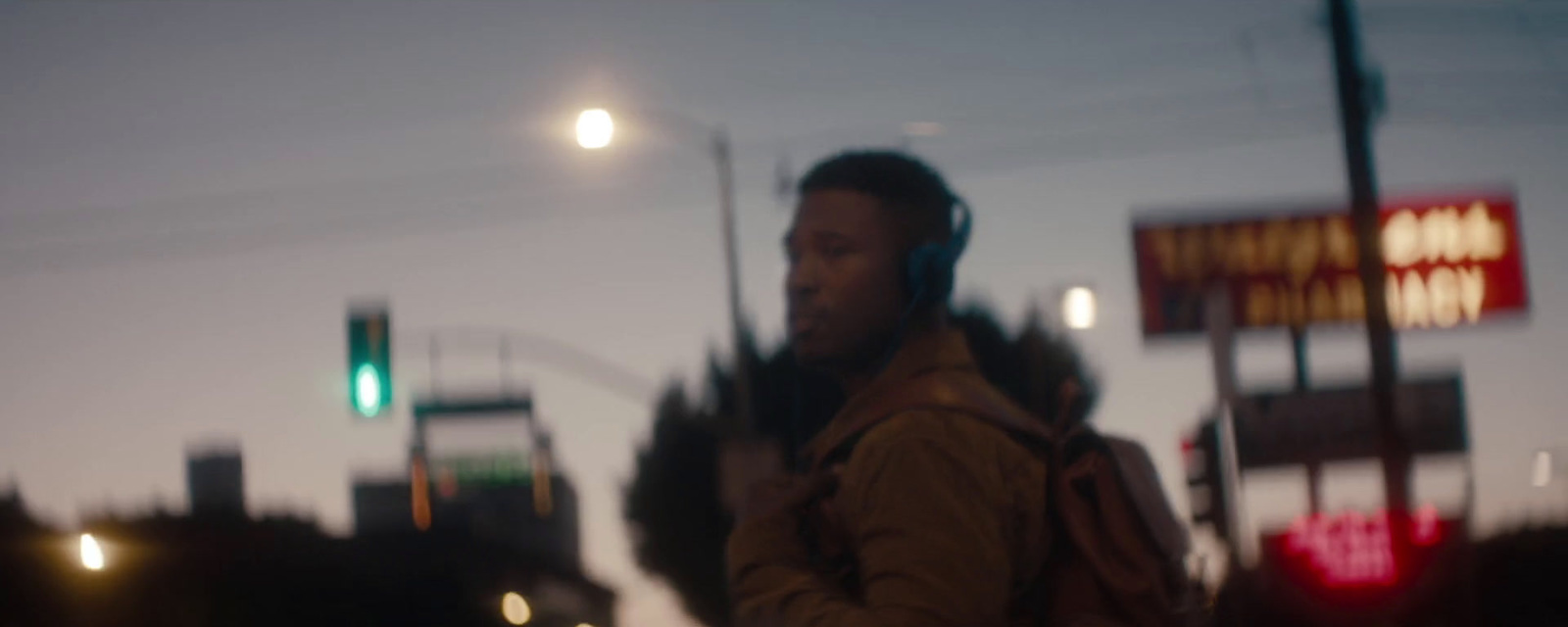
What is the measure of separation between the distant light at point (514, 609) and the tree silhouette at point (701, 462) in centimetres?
461

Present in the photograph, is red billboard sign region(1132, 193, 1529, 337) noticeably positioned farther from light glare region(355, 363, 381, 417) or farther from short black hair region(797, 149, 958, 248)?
short black hair region(797, 149, 958, 248)

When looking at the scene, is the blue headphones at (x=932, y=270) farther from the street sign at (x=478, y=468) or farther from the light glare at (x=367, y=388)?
the street sign at (x=478, y=468)

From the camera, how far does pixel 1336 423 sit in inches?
461

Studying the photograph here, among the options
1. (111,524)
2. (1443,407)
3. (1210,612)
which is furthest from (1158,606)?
(111,524)

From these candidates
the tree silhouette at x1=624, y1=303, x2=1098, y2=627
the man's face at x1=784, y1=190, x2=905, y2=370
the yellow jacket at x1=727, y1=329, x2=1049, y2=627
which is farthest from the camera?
the tree silhouette at x1=624, y1=303, x2=1098, y2=627

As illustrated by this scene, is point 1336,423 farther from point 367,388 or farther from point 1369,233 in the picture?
point 367,388

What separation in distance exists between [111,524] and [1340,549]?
904 inches

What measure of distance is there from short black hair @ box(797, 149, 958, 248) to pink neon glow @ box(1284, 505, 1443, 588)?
285 inches

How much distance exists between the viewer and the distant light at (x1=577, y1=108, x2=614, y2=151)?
70.1ft

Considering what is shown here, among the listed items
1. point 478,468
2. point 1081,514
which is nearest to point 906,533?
point 1081,514

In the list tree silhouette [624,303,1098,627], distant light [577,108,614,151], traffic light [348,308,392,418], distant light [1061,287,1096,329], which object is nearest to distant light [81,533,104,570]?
traffic light [348,308,392,418]

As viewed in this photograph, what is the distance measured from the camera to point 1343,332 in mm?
21750

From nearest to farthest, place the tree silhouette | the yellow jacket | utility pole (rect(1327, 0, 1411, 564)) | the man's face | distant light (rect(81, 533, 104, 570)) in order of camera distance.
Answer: the yellow jacket, the man's face, utility pole (rect(1327, 0, 1411, 564)), distant light (rect(81, 533, 104, 570)), the tree silhouette

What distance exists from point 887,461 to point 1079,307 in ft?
75.5
